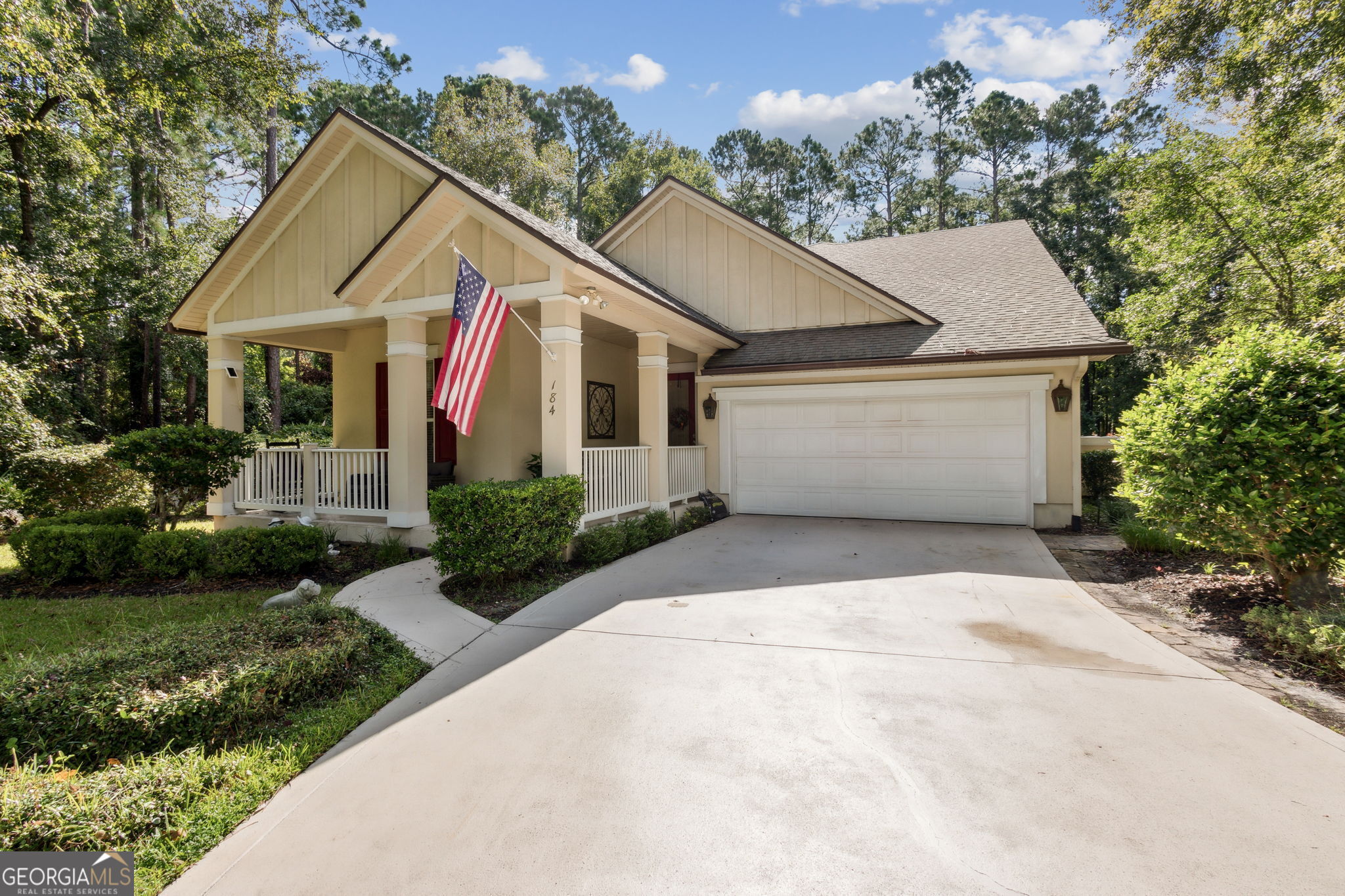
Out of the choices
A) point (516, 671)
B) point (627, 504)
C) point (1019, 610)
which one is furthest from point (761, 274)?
point (516, 671)

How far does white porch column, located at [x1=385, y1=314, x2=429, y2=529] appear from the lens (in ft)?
25.3

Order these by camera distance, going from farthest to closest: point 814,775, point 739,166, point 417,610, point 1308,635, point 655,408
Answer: point 739,166 → point 655,408 → point 417,610 → point 1308,635 → point 814,775

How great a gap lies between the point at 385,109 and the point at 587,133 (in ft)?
34.7

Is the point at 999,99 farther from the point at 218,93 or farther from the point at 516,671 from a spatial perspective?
the point at 516,671

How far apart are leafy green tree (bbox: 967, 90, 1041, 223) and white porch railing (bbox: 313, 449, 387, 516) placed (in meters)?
28.7

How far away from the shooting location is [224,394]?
9219mm

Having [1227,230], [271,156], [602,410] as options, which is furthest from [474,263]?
[1227,230]

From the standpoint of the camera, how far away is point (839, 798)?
2611mm

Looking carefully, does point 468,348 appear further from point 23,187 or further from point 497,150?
point 497,150

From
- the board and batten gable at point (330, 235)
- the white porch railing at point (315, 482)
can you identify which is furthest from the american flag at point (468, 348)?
the board and batten gable at point (330, 235)

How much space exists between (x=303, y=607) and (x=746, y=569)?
4320 mm

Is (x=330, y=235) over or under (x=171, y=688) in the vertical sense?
over

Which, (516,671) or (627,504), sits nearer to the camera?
(516,671)

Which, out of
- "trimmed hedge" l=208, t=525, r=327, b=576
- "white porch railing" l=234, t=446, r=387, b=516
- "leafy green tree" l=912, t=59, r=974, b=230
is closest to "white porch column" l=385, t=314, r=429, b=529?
"white porch railing" l=234, t=446, r=387, b=516
